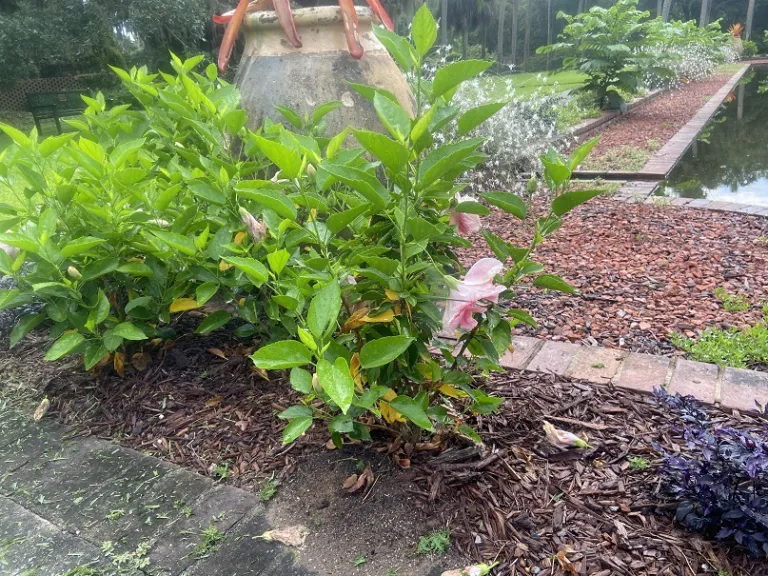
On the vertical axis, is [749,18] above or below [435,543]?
below

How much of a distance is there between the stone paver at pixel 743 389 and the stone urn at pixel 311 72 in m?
1.76

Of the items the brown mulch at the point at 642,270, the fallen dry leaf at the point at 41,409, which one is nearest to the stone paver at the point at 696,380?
the brown mulch at the point at 642,270

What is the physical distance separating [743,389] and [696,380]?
0.50 feet

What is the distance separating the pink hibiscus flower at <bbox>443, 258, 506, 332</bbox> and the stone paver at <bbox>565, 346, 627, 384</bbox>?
1.06m

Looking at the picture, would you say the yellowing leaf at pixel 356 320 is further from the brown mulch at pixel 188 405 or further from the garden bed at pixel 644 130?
the garden bed at pixel 644 130

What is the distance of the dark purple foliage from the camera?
1316 millimetres

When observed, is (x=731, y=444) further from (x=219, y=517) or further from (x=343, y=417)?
(x=219, y=517)

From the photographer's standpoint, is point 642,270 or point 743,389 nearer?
point 743,389

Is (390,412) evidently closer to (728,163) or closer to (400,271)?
(400,271)

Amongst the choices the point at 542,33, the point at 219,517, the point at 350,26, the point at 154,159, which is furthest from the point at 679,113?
the point at 542,33

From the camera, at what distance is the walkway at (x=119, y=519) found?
138 cm

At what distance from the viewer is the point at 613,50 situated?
9891 millimetres

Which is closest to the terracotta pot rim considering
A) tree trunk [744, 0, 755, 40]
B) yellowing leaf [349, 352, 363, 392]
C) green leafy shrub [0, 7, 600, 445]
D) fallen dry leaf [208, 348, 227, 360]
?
green leafy shrub [0, 7, 600, 445]

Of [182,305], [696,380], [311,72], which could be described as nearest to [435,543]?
[182,305]
